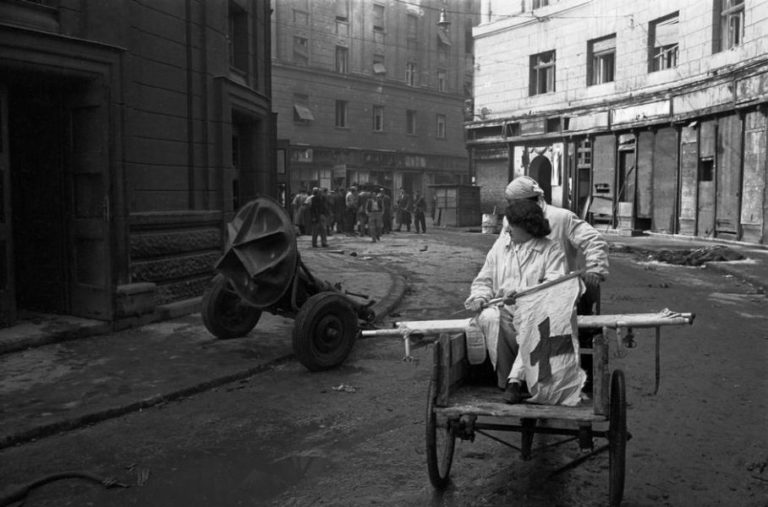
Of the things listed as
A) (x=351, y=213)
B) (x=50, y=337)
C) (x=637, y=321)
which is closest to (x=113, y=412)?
(x=50, y=337)

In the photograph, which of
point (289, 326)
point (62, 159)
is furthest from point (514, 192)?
point (62, 159)

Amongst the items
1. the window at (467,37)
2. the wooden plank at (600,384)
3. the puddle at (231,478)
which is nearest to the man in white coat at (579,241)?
the wooden plank at (600,384)

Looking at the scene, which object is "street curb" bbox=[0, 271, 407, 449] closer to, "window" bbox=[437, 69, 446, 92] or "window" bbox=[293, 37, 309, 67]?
"window" bbox=[293, 37, 309, 67]

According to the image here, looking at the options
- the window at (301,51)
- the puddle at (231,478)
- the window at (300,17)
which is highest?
the window at (300,17)

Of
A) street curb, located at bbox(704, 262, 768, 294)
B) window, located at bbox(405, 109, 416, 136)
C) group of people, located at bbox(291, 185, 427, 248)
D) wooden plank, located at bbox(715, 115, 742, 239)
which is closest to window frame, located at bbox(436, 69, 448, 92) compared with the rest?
window, located at bbox(405, 109, 416, 136)

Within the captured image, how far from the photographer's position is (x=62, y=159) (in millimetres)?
8227

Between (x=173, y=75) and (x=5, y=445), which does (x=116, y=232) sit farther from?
(x=5, y=445)

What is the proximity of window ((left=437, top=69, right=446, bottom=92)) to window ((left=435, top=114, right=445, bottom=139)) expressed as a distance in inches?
70.2

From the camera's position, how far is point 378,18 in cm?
4162

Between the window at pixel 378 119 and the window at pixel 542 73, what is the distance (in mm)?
14150

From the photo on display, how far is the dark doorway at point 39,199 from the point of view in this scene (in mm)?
8195

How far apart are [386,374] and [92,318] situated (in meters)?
3.82

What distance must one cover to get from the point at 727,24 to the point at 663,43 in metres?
3.19

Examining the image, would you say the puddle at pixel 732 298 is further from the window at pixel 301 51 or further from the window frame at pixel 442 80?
the window frame at pixel 442 80
